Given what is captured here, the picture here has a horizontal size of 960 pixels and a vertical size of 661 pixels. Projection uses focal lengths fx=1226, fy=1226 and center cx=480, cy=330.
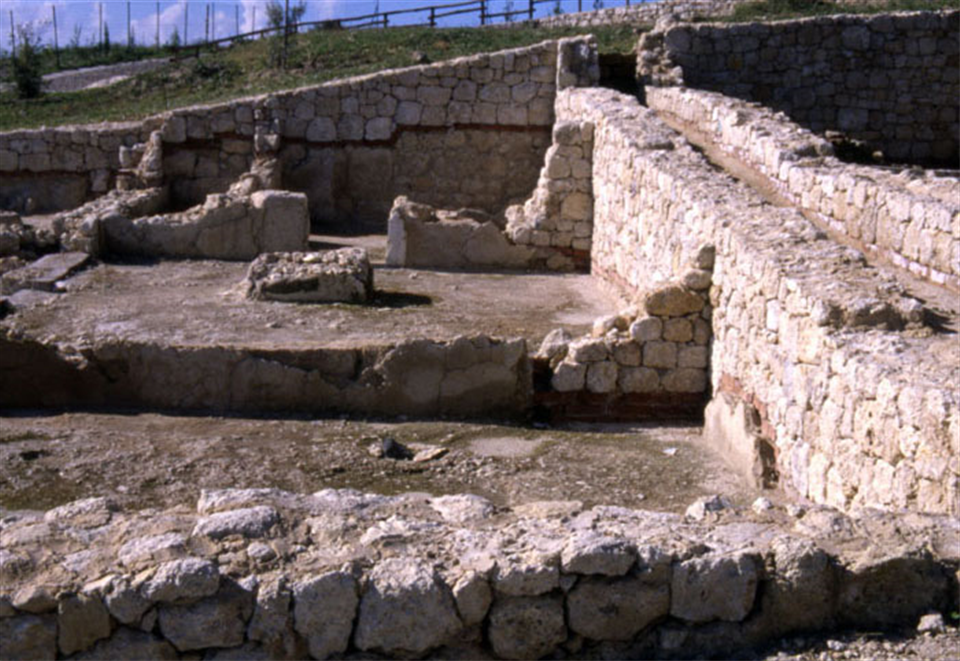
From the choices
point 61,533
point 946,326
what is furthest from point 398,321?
point 61,533

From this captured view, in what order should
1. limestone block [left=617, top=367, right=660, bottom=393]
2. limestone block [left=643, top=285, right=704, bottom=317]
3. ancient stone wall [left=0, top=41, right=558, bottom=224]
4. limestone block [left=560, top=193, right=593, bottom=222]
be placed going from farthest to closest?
ancient stone wall [left=0, top=41, right=558, bottom=224]
limestone block [left=560, top=193, right=593, bottom=222]
limestone block [left=617, top=367, right=660, bottom=393]
limestone block [left=643, top=285, right=704, bottom=317]

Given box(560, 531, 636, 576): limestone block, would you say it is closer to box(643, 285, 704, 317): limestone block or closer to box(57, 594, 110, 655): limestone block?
box(57, 594, 110, 655): limestone block

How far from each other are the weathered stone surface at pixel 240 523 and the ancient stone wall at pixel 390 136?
13014 mm

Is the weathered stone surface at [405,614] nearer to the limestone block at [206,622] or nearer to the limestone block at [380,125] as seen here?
the limestone block at [206,622]

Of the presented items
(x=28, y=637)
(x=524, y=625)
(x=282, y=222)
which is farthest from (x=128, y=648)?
(x=282, y=222)

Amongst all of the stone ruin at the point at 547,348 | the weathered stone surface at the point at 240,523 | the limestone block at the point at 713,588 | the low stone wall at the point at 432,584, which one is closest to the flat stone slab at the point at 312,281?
the stone ruin at the point at 547,348

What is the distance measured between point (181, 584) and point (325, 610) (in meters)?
0.42

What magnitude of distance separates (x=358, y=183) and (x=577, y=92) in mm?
3380

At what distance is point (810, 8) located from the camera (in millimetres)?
20375

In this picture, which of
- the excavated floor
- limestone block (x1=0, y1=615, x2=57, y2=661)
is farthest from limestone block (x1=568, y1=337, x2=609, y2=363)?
limestone block (x1=0, y1=615, x2=57, y2=661)

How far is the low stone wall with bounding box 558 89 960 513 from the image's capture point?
513cm

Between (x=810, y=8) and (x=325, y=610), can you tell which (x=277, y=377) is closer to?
(x=325, y=610)

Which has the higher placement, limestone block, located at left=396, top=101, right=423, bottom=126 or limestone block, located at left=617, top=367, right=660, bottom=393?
limestone block, located at left=396, top=101, right=423, bottom=126

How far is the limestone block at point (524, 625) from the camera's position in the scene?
→ 371 cm
